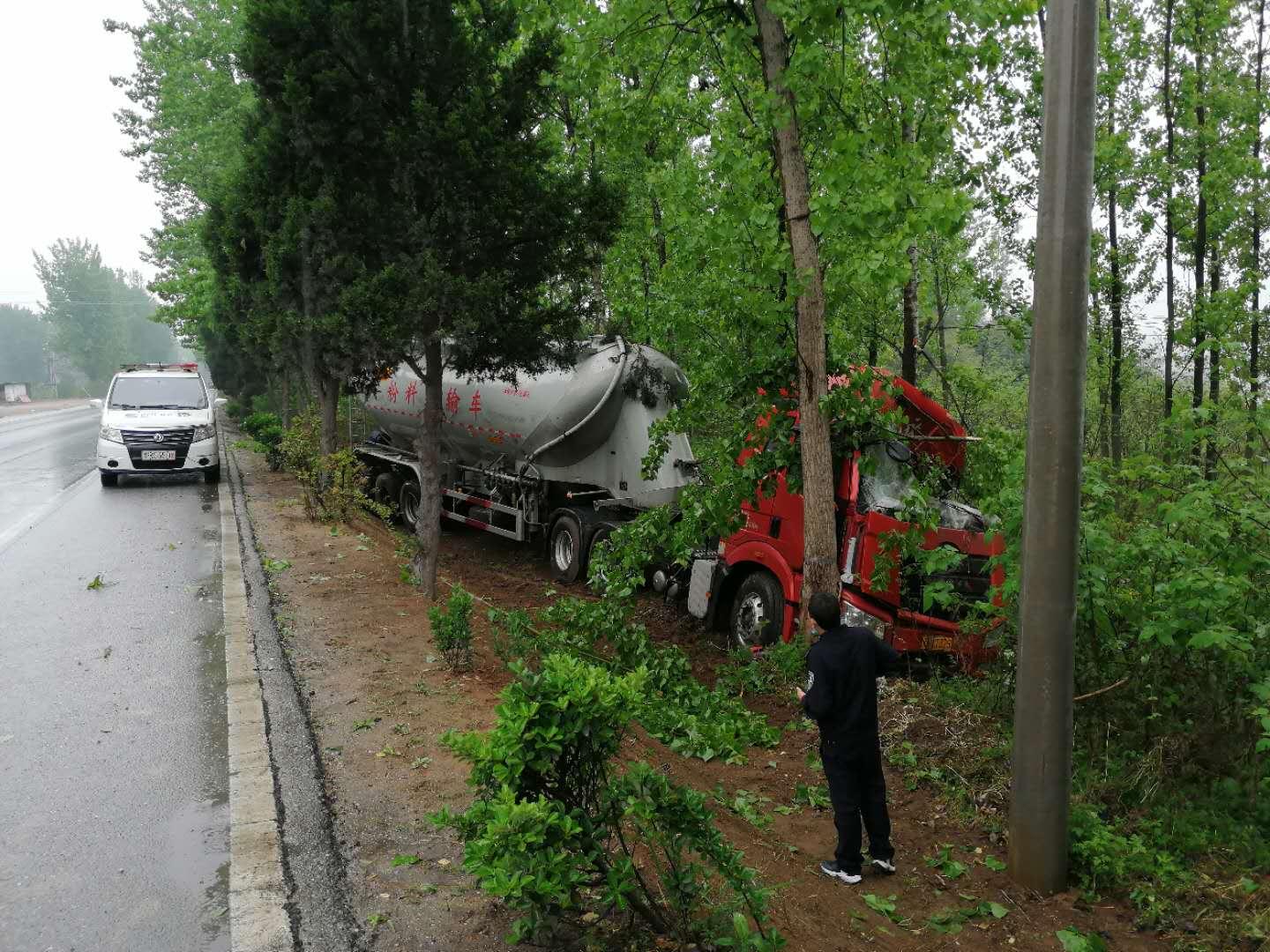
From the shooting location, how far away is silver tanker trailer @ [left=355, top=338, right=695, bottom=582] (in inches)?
448

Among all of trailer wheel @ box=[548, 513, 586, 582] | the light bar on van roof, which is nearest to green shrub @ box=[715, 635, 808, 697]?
trailer wheel @ box=[548, 513, 586, 582]

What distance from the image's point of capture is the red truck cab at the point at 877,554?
7.17m

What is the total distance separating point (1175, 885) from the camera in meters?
4.27

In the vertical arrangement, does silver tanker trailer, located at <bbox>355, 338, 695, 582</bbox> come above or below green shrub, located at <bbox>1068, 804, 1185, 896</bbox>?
above

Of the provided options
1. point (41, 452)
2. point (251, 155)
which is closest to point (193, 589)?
point (251, 155)

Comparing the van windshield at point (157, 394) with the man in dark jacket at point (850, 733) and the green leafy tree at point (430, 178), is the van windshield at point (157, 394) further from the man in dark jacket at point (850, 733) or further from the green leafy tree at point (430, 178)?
the man in dark jacket at point (850, 733)

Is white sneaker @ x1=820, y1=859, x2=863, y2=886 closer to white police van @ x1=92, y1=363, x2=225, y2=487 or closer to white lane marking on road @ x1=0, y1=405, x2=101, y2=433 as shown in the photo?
white police van @ x1=92, y1=363, x2=225, y2=487

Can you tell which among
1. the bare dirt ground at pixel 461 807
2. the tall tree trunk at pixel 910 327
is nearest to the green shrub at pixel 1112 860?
the bare dirt ground at pixel 461 807

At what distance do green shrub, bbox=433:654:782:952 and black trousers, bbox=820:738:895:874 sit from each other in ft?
3.97

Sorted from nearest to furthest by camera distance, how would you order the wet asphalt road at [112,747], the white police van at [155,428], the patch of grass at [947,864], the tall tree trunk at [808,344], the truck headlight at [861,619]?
the wet asphalt road at [112,747], the patch of grass at [947,864], the tall tree trunk at [808,344], the truck headlight at [861,619], the white police van at [155,428]

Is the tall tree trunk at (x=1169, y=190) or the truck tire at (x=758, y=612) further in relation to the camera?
the tall tree trunk at (x=1169, y=190)

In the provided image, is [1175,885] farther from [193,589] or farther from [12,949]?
[193,589]

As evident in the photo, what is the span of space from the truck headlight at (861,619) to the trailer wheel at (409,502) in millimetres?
9977

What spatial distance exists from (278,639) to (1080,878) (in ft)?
19.8
